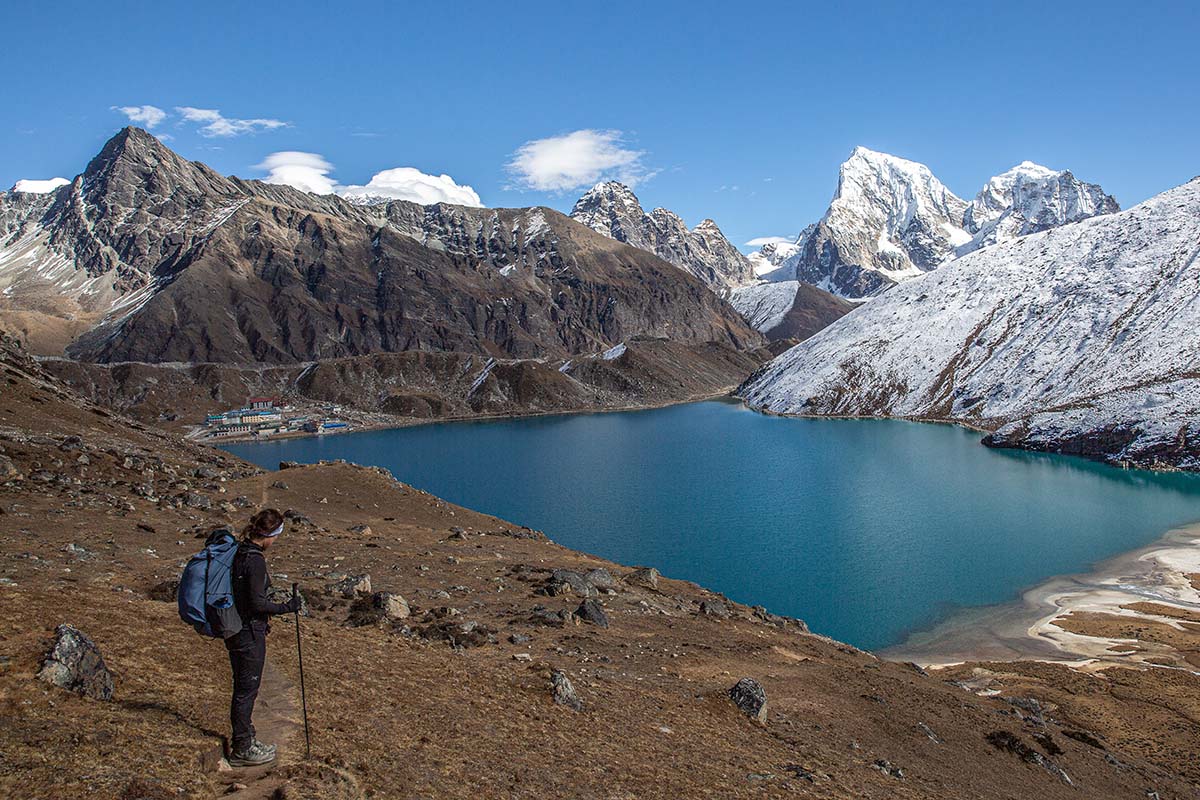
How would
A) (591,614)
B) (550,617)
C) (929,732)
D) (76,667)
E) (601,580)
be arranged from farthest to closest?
(601,580)
(591,614)
(550,617)
(929,732)
(76,667)

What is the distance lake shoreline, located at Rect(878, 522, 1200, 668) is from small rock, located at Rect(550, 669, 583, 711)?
120ft

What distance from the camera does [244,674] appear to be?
11.6 m

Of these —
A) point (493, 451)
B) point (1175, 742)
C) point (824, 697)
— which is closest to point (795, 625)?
point (824, 697)

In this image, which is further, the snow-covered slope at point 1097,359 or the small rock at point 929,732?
the snow-covered slope at point 1097,359

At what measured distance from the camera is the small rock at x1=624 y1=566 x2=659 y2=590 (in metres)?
39.2

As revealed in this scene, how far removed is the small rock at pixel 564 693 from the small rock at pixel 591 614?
30.2 feet

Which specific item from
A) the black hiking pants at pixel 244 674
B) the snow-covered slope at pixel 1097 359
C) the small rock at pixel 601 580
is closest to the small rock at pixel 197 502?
the small rock at pixel 601 580

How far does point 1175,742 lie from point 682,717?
29402mm

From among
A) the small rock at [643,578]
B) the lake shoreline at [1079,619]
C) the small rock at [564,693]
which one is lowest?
the lake shoreline at [1079,619]

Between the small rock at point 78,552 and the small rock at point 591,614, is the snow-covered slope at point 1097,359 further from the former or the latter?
→ the small rock at point 78,552

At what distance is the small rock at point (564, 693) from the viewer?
18.4 metres

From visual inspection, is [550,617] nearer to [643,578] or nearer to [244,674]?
[643,578]

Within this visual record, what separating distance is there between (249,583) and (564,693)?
32.6 feet

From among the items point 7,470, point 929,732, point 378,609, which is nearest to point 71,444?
point 7,470
